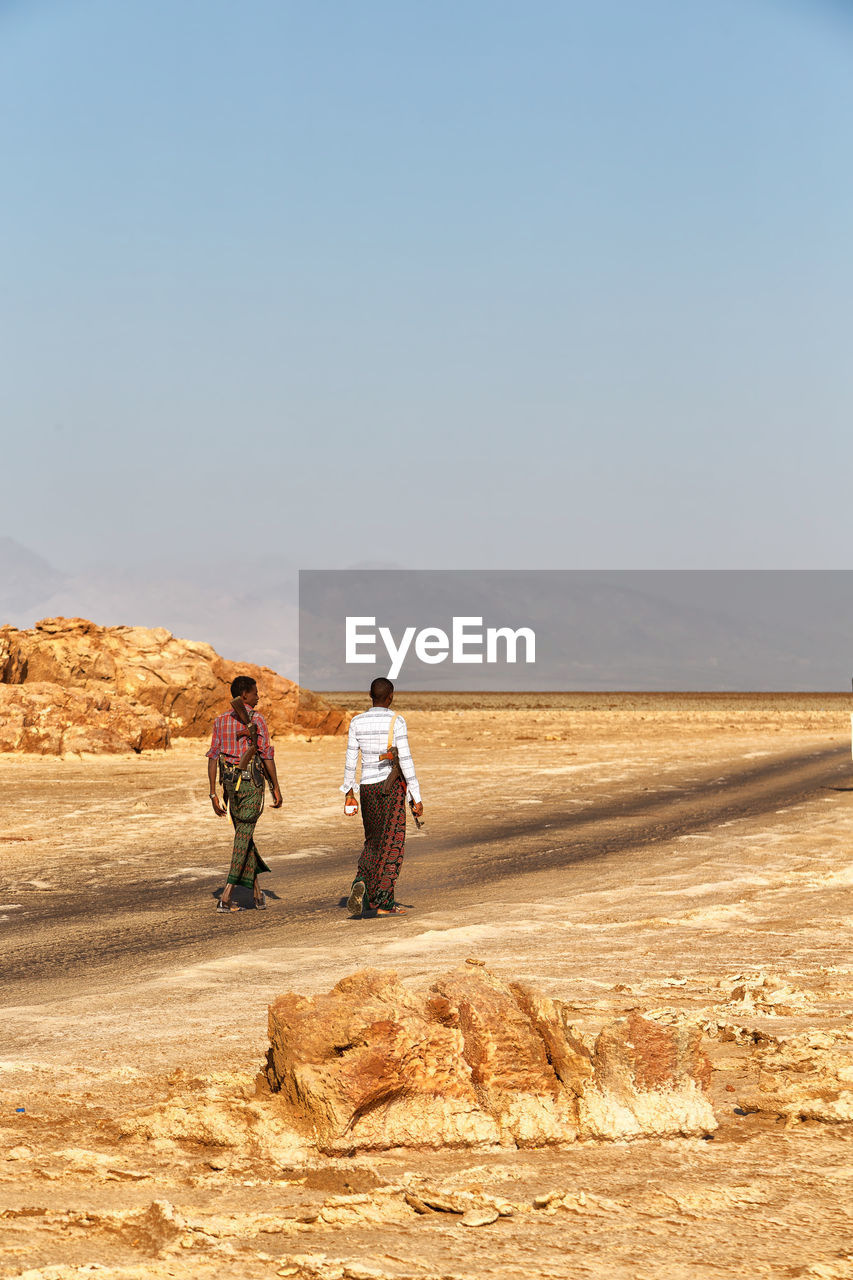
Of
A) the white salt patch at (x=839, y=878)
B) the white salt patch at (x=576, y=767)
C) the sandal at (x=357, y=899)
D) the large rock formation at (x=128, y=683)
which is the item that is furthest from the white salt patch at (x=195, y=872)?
the large rock formation at (x=128, y=683)

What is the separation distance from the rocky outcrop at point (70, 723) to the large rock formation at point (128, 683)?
3 centimetres

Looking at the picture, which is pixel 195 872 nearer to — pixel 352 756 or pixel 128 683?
pixel 352 756

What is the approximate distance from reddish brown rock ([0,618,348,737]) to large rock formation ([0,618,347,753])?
0.03 m

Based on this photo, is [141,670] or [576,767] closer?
[576,767]

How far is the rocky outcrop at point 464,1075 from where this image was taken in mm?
4625

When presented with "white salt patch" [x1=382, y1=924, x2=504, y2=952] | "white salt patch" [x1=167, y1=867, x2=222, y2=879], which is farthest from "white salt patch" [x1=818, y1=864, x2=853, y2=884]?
"white salt patch" [x1=167, y1=867, x2=222, y2=879]

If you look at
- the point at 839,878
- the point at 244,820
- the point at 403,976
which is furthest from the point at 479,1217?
the point at 839,878

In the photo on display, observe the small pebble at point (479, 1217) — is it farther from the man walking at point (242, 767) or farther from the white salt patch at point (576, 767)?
the white salt patch at point (576, 767)

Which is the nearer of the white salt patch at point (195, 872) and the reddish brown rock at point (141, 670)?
the white salt patch at point (195, 872)

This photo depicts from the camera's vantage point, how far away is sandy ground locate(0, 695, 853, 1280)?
12.1 feet

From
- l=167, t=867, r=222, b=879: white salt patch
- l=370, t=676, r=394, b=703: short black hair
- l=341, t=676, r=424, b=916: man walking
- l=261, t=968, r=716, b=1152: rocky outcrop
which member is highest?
l=370, t=676, r=394, b=703: short black hair

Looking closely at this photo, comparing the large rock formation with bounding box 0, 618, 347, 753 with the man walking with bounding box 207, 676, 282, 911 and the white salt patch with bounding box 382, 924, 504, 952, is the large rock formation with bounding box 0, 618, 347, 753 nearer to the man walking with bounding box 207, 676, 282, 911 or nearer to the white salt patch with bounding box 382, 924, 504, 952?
the man walking with bounding box 207, 676, 282, 911

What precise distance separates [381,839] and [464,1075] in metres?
5.36

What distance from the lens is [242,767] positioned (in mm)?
10820
